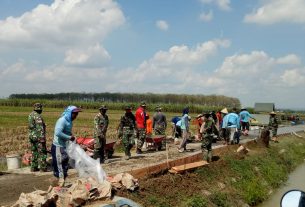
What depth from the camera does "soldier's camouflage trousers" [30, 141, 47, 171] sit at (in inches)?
476

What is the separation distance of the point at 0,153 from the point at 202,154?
9449mm

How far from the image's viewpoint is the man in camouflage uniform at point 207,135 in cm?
1477

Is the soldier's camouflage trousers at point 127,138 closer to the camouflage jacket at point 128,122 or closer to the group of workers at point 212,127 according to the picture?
the camouflage jacket at point 128,122

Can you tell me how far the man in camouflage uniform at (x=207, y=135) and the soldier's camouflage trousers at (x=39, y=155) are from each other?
5538mm

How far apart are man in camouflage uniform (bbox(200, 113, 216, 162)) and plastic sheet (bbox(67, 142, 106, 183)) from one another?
19.9ft

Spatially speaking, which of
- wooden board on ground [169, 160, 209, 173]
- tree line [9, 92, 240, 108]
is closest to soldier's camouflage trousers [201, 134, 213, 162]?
wooden board on ground [169, 160, 209, 173]

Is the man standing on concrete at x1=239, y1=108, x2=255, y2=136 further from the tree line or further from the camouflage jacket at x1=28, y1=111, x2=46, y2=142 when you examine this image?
the tree line

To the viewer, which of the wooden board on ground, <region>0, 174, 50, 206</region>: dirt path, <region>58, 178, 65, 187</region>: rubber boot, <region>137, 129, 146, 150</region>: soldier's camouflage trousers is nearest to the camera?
<region>58, 178, 65, 187</region>: rubber boot

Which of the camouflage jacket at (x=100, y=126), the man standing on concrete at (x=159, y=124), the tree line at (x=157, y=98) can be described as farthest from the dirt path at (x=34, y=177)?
the tree line at (x=157, y=98)

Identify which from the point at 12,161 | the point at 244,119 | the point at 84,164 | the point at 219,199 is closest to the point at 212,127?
the point at 219,199

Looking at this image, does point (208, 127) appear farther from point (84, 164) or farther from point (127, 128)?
point (84, 164)

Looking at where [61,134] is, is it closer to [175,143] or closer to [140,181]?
[140,181]

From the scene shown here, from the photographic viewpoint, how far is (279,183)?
17484 millimetres

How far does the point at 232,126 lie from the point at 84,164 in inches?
456
